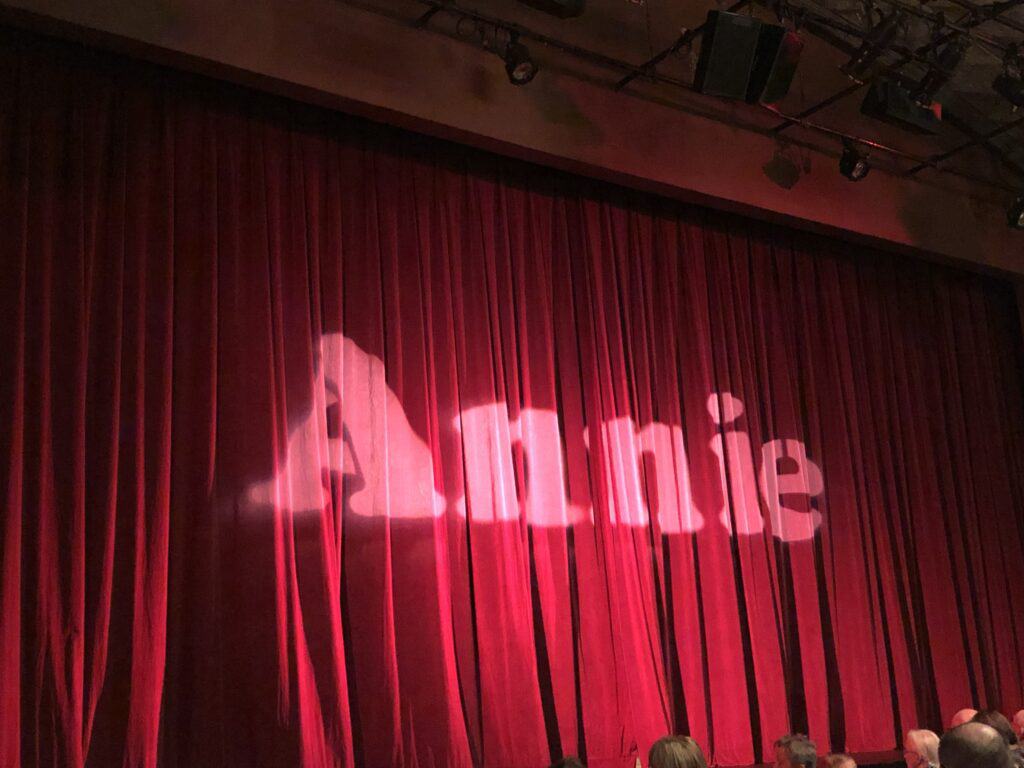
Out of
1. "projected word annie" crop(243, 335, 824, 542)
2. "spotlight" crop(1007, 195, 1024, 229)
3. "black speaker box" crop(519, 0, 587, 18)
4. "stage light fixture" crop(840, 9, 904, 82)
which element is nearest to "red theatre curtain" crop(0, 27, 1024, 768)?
"projected word annie" crop(243, 335, 824, 542)

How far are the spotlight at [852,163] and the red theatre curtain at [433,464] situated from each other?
54 centimetres

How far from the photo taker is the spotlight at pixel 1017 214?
19.9 ft

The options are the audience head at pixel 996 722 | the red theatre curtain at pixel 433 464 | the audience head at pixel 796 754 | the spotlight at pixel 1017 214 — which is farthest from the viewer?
the spotlight at pixel 1017 214

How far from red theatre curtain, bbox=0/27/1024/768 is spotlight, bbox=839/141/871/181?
54 cm

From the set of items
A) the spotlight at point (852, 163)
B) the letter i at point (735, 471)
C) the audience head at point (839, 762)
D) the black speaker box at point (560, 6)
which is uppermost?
the black speaker box at point (560, 6)

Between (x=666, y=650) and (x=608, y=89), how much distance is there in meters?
2.66

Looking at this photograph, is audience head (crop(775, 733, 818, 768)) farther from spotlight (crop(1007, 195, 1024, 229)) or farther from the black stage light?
spotlight (crop(1007, 195, 1024, 229))

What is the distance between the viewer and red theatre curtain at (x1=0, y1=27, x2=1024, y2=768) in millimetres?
3777

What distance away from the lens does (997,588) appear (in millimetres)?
6336

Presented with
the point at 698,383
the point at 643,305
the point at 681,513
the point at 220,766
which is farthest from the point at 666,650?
the point at 220,766

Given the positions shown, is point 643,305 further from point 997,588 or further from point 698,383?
point 997,588

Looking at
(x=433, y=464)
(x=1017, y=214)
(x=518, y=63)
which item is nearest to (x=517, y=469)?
(x=433, y=464)

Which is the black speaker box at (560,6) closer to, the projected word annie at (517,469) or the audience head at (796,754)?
the projected word annie at (517,469)

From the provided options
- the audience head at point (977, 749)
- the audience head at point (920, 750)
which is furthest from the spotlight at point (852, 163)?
the audience head at point (977, 749)
